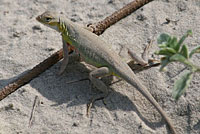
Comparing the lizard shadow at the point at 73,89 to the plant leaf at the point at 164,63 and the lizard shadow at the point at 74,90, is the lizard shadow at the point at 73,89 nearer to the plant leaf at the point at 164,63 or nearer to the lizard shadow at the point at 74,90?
the lizard shadow at the point at 74,90

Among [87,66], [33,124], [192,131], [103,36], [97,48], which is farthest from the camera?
[103,36]

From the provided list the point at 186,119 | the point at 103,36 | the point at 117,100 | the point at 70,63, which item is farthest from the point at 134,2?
the point at 186,119

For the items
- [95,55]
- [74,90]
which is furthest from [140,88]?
[74,90]

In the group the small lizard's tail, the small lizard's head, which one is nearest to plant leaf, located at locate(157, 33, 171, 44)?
the small lizard's tail

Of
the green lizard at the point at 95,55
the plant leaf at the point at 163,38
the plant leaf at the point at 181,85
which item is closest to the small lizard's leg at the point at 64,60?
the green lizard at the point at 95,55

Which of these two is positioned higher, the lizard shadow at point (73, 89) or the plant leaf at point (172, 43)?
the plant leaf at point (172, 43)

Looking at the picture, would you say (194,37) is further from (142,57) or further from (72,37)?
(72,37)

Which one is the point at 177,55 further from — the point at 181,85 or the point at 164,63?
the point at 181,85

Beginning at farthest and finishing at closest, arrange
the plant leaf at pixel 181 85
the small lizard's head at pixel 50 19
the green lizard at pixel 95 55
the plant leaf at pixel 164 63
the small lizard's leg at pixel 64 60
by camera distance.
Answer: the small lizard's head at pixel 50 19, the small lizard's leg at pixel 64 60, the green lizard at pixel 95 55, the plant leaf at pixel 164 63, the plant leaf at pixel 181 85
